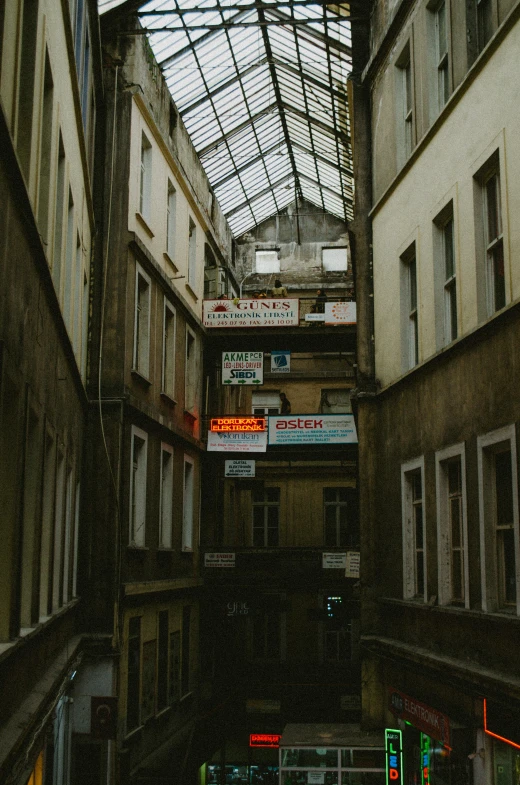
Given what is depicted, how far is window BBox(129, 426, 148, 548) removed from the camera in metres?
22.8

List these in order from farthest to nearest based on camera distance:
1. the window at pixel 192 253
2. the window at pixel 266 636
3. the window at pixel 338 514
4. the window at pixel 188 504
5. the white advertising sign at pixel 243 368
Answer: the window at pixel 338 514 < the window at pixel 266 636 < the window at pixel 192 253 < the white advertising sign at pixel 243 368 < the window at pixel 188 504

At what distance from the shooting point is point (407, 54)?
59.7 feet

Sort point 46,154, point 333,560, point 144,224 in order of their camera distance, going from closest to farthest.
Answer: point 46,154
point 144,224
point 333,560

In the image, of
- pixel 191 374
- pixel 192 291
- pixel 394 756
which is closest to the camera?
pixel 394 756

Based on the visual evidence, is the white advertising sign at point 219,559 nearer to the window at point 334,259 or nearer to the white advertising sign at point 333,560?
the white advertising sign at point 333,560

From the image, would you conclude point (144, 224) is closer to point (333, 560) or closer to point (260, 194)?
point (333, 560)

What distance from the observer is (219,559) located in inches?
1140

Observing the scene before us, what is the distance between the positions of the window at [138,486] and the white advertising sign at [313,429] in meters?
4.27

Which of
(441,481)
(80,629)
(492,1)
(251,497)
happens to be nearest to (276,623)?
(251,497)

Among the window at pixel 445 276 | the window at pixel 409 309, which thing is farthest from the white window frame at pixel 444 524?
the window at pixel 409 309

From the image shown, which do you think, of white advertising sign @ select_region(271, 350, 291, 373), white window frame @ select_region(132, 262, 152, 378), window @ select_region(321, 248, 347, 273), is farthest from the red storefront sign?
window @ select_region(321, 248, 347, 273)

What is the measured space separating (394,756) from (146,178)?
15395mm

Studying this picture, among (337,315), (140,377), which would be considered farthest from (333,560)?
(140,377)

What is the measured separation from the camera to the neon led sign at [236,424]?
27.2 meters
